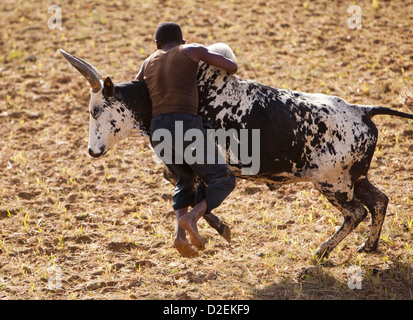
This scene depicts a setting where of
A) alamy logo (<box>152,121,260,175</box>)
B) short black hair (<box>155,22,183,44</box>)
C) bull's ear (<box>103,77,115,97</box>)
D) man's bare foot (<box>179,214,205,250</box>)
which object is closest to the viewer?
man's bare foot (<box>179,214,205,250</box>)

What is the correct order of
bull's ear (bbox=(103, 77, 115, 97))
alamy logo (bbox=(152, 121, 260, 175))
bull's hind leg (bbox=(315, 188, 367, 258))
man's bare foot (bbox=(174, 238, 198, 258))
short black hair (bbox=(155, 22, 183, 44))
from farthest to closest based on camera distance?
bull's hind leg (bbox=(315, 188, 367, 258)), bull's ear (bbox=(103, 77, 115, 97)), short black hair (bbox=(155, 22, 183, 44)), alamy logo (bbox=(152, 121, 260, 175)), man's bare foot (bbox=(174, 238, 198, 258))

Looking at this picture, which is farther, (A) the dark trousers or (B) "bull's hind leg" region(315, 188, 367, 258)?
(B) "bull's hind leg" region(315, 188, 367, 258)

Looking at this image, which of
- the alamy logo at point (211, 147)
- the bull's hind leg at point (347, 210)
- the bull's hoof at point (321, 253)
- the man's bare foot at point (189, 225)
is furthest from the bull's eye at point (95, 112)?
the bull's hoof at point (321, 253)

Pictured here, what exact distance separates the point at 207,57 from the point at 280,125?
893mm

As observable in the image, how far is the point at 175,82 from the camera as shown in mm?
4477

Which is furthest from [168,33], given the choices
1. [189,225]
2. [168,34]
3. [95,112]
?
[189,225]

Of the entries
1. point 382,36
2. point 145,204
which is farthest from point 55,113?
point 382,36

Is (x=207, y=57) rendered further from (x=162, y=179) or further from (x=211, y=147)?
(x=162, y=179)

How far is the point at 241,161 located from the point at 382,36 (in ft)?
20.9

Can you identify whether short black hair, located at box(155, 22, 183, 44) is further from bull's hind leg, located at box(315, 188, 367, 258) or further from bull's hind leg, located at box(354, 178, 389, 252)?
bull's hind leg, located at box(354, 178, 389, 252)

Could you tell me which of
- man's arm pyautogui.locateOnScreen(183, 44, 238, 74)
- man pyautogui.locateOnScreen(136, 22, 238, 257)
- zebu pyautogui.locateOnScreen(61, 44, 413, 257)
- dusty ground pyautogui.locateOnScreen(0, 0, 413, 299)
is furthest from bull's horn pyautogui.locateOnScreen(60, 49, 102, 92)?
dusty ground pyautogui.locateOnScreen(0, 0, 413, 299)

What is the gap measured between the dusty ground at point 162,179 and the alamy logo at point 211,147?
1.01m

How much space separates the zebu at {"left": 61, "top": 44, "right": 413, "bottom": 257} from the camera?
480 cm

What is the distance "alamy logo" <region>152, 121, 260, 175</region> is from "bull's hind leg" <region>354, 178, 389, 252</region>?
105 centimetres
